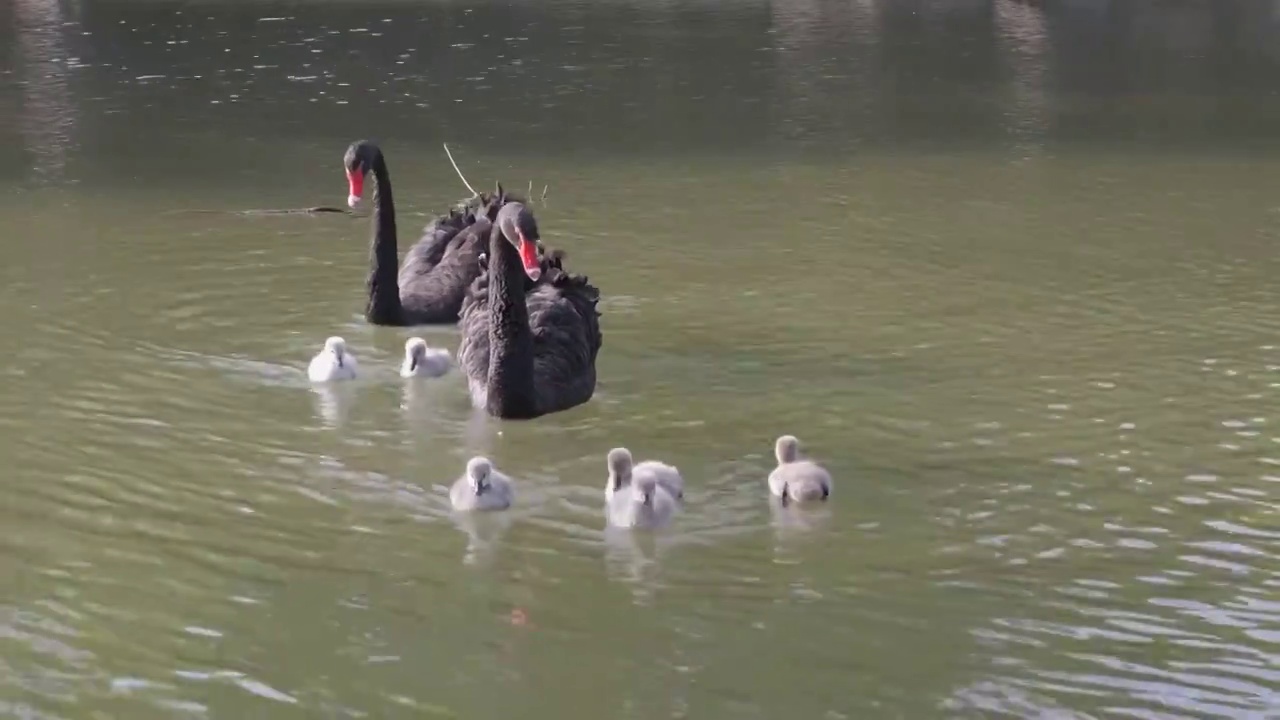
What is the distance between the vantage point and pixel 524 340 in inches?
275

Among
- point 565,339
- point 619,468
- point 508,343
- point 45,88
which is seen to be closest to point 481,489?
point 619,468

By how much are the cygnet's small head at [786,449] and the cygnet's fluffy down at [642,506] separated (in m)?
0.54

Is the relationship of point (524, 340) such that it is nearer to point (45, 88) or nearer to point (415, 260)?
point (415, 260)

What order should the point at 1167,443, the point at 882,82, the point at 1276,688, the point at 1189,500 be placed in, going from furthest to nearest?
the point at 882,82, the point at 1167,443, the point at 1189,500, the point at 1276,688

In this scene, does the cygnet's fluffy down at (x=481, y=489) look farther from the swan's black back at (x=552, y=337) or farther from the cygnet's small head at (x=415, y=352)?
the cygnet's small head at (x=415, y=352)

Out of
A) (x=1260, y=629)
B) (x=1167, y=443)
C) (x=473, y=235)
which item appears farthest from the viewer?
(x=473, y=235)

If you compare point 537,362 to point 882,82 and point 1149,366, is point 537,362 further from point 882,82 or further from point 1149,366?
point 882,82

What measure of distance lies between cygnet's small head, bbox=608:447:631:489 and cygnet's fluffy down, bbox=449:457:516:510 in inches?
13.1

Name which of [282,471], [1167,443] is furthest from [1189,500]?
[282,471]

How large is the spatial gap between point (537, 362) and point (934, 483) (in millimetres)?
1695

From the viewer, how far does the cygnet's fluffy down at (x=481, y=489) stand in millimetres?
5785

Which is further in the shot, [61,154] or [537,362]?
[61,154]

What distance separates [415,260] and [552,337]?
187 cm

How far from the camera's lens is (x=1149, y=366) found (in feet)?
24.9
